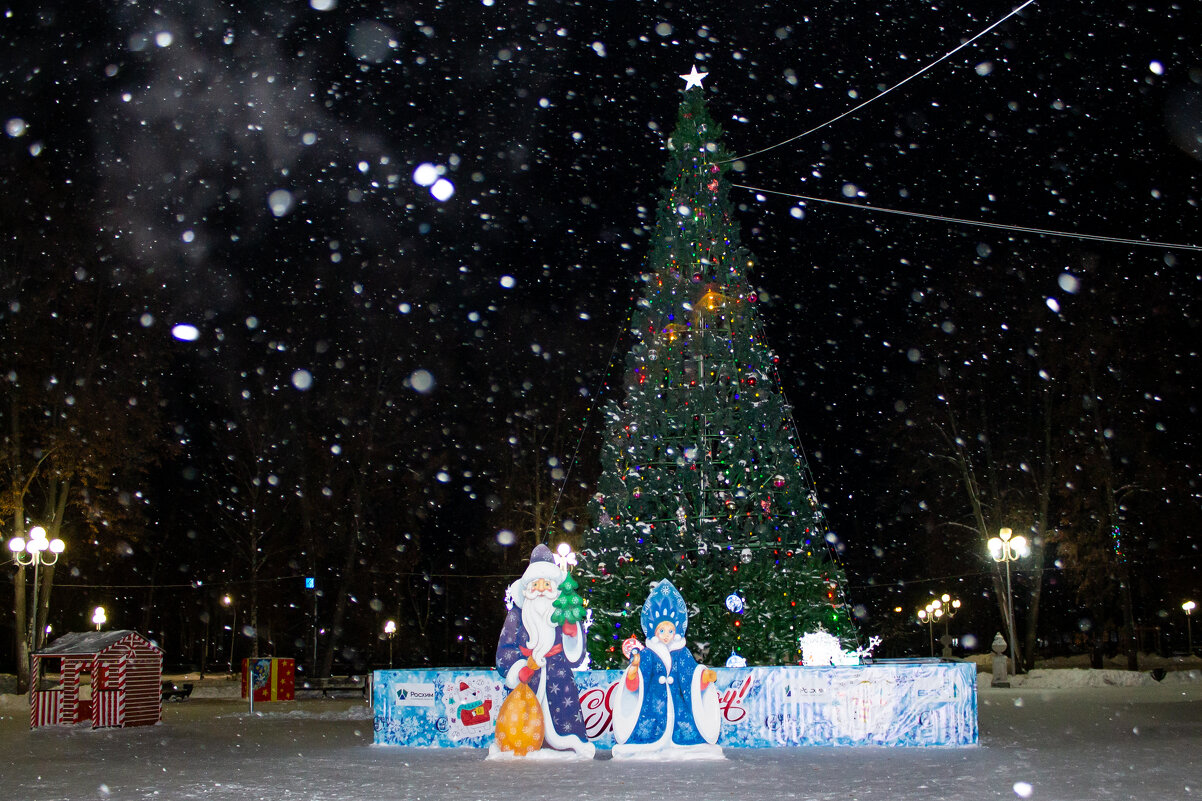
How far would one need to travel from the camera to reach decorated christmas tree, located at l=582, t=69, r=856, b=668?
14891 mm

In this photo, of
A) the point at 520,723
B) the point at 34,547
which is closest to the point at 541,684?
the point at 520,723

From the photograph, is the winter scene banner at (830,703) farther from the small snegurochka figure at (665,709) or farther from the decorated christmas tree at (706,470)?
the decorated christmas tree at (706,470)

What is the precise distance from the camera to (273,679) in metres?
27.0

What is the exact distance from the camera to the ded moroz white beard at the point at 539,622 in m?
12.2

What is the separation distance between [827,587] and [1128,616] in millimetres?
18960

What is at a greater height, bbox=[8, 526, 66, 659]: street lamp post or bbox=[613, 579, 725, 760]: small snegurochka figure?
bbox=[8, 526, 66, 659]: street lamp post

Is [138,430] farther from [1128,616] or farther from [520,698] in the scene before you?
[1128,616]

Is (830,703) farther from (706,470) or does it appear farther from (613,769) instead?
(706,470)

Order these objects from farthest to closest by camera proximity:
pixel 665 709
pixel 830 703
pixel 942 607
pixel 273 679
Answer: pixel 942 607, pixel 273 679, pixel 830 703, pixel 665 709

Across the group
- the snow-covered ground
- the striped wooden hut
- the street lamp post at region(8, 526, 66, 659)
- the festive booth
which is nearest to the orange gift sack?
the snow-covered ground

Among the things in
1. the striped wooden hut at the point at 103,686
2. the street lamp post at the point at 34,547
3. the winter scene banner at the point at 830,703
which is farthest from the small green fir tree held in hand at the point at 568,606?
the street lamp post at the point at 34,547

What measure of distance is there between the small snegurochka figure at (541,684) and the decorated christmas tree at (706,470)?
2.82 metres

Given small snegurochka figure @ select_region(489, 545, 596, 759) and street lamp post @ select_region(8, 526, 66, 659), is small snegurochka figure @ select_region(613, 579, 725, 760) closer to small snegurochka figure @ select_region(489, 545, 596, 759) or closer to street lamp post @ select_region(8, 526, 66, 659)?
small snegurochka figure @ select_region(489, 545, 596, 759)

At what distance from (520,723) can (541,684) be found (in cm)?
49
